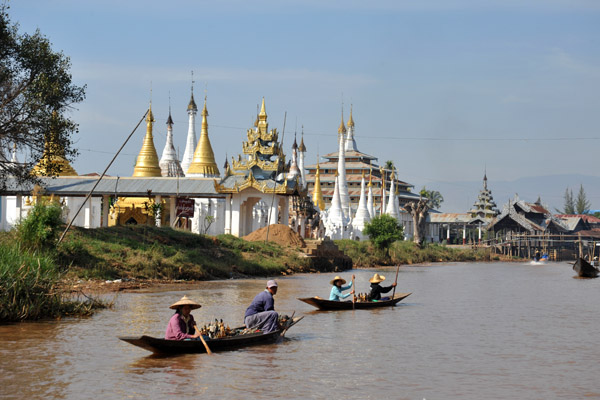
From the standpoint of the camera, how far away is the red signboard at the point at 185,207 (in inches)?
1773

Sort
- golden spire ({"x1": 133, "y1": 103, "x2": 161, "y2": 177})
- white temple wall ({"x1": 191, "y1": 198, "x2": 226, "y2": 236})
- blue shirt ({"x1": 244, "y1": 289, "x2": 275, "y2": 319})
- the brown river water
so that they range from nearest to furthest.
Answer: the brown river water
blue shirt ({"x1": 244, "y1": 289, "x2": 275, "y2": 319})
white temple wall ({"x1": 191, "y1": 198, "x2": 226, "y2": 236})
golden spire ({"x1": 133, "y1": 103, "x2": 161, "y2": 177})

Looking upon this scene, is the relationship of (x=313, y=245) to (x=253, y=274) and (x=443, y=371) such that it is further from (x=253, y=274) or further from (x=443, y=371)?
(x=443, y=371)

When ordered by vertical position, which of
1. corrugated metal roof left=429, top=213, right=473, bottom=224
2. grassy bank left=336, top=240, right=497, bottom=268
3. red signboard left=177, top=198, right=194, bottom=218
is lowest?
grassy bank left=336, top=240, right=497, bottom=268

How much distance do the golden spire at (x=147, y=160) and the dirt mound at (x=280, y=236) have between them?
43.5ft

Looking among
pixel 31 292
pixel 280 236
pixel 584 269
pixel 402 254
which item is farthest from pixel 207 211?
pixel 31 292

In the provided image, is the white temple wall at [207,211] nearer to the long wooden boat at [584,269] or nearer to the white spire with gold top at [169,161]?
the white spire with gold top at [169,161]

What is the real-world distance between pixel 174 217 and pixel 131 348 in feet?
103

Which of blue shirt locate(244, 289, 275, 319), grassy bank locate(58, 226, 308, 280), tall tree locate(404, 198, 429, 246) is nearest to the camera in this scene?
blue shirt locate(244, 289, 275, 319)

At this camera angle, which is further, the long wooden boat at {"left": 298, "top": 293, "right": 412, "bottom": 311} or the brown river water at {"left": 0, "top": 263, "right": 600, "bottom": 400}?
the long wooden boat at {"left": 298, "top": 293, "right": 412, "bottom": 311}

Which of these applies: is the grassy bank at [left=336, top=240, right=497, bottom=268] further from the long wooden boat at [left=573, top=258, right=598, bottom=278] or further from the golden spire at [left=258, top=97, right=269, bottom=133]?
the long wooden boat at [left=573, top=258, right=598, bottom=278]

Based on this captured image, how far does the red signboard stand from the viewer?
4503 cm

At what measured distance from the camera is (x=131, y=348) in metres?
15.6

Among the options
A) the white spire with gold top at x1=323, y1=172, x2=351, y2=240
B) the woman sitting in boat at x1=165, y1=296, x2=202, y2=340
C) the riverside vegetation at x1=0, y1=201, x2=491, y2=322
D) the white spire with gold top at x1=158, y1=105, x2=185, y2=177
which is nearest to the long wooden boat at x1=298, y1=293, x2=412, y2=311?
the riverside vegetation at x1=0, y1=201, x2=491, y2=322

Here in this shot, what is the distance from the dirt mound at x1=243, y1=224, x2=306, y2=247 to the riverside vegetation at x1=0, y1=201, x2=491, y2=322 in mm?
1418
